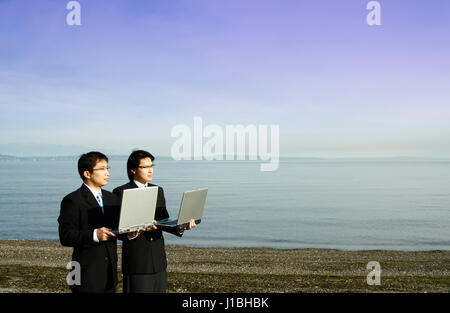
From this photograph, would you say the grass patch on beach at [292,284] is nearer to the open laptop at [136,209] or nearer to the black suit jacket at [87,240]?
the black suit jacket at [87,240]

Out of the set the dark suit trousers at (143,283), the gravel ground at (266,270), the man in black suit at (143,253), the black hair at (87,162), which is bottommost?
the gravel ground at (266,270)

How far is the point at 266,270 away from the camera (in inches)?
646

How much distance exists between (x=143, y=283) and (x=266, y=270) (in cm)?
1167

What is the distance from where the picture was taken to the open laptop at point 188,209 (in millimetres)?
4941

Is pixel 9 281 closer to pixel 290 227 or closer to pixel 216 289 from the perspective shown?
pixel 216 289

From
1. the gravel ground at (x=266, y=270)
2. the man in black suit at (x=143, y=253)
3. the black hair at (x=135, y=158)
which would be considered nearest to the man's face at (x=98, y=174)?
the man in black suit at (x=143, y=253)

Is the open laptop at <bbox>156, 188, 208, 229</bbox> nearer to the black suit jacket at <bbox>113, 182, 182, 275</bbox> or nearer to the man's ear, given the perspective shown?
the black suit jacket at <bbox>113, 182, 182, 275</bbox>

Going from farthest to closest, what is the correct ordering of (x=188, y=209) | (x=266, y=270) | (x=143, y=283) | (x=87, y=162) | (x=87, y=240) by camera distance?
(x=266, y=270) → (x=143, y=283) → (x=188, y=209) → (x=87, y=162) → (x=87, y=240)

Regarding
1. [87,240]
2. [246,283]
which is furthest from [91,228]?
[246,283]

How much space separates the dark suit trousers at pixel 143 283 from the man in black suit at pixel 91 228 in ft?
1.26

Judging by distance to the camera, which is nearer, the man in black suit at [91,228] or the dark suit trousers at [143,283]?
the man in black suit at [91,228]

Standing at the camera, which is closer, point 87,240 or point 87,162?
point 87,240

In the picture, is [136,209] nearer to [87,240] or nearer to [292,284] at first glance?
[87,240]

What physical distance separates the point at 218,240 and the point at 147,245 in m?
24.3
